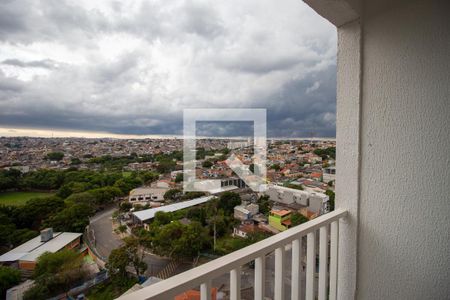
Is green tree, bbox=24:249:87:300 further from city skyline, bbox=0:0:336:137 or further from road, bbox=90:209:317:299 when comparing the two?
city skyline, bbox=0:0:336:137

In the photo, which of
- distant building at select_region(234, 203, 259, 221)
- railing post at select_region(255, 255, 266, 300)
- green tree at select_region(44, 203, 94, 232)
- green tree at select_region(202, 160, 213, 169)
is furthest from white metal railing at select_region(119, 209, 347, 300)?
green tree at select_region(202, 160, 213, 169)

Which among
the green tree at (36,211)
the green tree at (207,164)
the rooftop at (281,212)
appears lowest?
the rooftop at (281,212)

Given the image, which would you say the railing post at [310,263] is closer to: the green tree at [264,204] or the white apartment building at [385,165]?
the white apartment building at [385,165]

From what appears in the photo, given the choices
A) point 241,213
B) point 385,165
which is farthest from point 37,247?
point 385,165

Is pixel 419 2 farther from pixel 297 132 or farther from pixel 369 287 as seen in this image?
pixel 369 287

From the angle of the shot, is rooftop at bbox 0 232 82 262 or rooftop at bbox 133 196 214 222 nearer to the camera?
rooftop at bbox 0 232 82 262

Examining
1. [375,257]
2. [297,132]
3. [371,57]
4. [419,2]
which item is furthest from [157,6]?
[375,257]

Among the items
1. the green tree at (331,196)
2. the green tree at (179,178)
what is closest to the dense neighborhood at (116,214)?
the green tree at (179,178)
